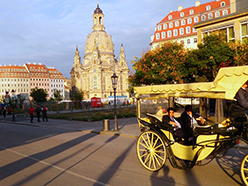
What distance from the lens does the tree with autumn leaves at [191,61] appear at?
714 inches

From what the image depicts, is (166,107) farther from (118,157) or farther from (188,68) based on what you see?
(188,68)

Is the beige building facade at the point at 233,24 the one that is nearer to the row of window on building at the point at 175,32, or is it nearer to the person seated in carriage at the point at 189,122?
the person seated in carriage at the point at 189,122

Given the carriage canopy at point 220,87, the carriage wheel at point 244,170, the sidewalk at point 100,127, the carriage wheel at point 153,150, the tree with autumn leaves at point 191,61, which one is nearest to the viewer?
the carriage wheel at point 244,170

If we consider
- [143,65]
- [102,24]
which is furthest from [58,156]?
[102,24]

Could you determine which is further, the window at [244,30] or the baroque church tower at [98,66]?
the baroque church tower at [98,66]

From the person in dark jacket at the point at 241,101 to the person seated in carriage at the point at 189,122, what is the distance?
131 cm

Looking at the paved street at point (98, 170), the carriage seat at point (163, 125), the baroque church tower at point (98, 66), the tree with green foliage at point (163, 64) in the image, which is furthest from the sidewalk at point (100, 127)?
the baroque church tower at point (98, 66)

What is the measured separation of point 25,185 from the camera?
21.4 feet

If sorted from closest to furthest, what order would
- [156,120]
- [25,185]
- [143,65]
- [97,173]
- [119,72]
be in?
[25,185]
[97,173]
[156,120]
[143,65]
[119,72]

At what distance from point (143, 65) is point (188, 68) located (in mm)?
3682

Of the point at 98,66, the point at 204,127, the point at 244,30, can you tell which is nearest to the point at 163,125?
the point at 204,127

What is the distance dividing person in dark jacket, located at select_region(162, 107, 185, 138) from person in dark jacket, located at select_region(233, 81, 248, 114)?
69.5 inches

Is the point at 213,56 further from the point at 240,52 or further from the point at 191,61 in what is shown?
the point at 240,52

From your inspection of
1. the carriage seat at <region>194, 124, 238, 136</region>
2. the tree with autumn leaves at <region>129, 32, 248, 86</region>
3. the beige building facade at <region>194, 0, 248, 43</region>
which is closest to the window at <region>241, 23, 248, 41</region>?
the beige building facade at <region>194, 0, 248, 43</region>
